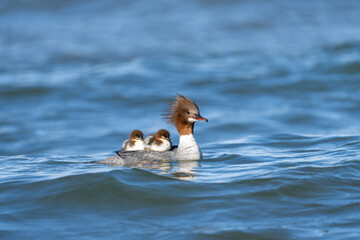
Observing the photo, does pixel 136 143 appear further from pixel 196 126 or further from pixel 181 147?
pixel 196 126

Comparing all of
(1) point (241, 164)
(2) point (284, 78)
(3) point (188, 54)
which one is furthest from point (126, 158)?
(3) point (188, 54)

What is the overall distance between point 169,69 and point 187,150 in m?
11.7

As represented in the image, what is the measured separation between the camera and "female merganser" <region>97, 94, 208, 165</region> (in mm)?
8961

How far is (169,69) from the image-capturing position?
67.3ft

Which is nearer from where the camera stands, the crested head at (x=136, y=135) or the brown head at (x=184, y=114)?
the brown head at (x=184, y=114)

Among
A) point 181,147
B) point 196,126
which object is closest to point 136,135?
point 181,147

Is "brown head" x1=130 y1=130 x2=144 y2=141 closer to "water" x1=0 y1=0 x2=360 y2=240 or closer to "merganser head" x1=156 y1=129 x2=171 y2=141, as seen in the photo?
"merganser head" x1=156 y1=129 x2=171 y2=141

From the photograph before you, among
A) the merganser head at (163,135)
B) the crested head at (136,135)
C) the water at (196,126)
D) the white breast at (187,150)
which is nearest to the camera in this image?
the water at (196,126)

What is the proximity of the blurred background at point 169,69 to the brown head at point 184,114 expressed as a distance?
3518 mm

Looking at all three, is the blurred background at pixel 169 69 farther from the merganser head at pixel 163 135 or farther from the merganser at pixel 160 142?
the merganser head at pixel 163 135

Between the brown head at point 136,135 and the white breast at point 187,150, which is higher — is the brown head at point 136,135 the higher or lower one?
the higher one

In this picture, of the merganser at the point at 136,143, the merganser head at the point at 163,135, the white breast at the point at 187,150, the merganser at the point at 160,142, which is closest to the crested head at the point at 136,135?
the merganser at the point at 136,143

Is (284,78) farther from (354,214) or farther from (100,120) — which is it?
(354,214)

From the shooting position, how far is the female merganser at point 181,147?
8961mm
